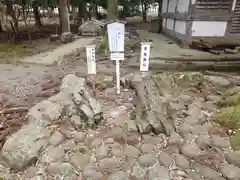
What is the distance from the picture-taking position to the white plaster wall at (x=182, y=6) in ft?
27.9

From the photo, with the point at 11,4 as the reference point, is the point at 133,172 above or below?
below

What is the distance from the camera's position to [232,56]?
257 inches

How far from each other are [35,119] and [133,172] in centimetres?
146

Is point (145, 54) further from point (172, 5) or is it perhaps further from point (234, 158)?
point (172, 5)

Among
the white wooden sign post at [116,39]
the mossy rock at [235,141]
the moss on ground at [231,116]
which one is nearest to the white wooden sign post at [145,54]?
the white wooden sign post at [116,39]

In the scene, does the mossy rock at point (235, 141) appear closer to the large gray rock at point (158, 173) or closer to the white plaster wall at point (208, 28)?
the large gray rock at point (158, 173)

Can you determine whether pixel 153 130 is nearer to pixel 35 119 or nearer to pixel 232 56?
pixel 35 119

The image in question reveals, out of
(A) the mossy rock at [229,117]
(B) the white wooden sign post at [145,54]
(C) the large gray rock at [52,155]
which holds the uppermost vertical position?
(B) the white wooden sign post at [145,54]

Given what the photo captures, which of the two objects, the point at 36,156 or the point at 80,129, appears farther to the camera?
the point at 80,129

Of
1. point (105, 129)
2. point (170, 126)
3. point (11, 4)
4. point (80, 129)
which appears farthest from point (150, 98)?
point (11, 4)

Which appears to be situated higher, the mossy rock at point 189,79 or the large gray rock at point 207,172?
the mossy rock at point 189,79

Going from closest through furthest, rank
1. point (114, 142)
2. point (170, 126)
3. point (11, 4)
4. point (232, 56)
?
point (114, 142) < point (170, 126) < point (232, 56) < point (11, 4)

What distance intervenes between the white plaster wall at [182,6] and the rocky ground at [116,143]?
573 centimetres

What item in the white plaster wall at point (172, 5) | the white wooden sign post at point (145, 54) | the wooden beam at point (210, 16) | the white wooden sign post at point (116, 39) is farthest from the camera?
the white plaster wall at point (172, 5)
